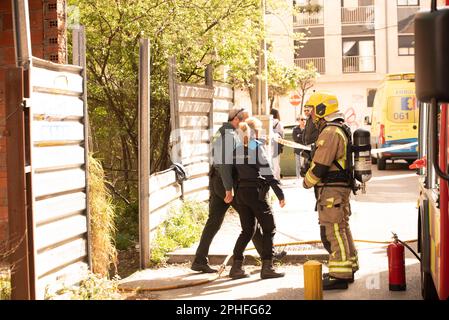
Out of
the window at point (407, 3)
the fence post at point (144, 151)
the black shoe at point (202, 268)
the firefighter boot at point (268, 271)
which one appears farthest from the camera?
the window at point (407, 3)

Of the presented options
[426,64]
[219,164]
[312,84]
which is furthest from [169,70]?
[312,84]

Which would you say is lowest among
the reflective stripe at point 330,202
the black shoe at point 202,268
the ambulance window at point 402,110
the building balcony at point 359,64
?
the black shoe at point 202,268

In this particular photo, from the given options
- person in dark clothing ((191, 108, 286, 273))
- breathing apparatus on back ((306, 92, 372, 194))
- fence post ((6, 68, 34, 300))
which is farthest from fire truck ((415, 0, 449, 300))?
fence post ((6, 68, 34, 300))

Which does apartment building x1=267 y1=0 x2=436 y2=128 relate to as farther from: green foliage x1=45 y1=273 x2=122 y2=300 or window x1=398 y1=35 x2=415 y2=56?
green foliage x1=45 y1=273 x2=122 y2=300

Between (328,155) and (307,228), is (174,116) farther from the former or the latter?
(328,155)

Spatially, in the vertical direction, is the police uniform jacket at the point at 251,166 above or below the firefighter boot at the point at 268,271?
above

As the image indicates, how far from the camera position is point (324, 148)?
27.0ft

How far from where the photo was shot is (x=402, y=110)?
23953 millimetres

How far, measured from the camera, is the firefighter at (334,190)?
8227 mm

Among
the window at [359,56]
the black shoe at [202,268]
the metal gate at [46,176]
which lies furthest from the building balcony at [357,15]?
the metal gate at [46,176]

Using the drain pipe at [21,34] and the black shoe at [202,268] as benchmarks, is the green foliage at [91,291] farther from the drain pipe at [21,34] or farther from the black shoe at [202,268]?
the drain pipe at [21,34]

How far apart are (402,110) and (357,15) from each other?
94.9ft

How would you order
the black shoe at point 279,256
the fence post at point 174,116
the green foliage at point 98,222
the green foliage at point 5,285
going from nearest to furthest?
the green foliage at point 5,285
the green foliage at point 98,222
the black shoe at point 279,256
the fence post at point 174,116

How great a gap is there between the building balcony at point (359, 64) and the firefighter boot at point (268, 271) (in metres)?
43.4
